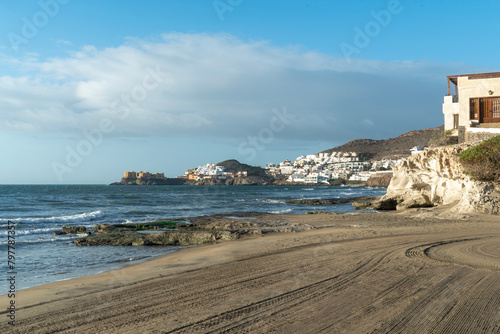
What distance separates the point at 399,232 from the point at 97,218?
2294 cm

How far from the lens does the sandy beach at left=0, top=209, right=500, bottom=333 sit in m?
5.24

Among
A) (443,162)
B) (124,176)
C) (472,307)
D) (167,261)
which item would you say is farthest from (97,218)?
(124,176)

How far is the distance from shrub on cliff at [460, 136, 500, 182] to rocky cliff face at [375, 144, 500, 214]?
51 centimetres

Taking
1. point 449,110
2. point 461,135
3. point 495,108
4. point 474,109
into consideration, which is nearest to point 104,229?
point 461,135

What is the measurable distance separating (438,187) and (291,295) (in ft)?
77.5

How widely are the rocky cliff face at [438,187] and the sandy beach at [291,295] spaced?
30.7 feet

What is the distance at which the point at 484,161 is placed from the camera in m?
19.6

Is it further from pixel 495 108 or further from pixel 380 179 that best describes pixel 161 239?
pixel 380 179

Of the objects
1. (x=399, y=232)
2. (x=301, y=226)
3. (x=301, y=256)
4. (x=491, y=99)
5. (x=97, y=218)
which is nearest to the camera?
(x=301, y=256)

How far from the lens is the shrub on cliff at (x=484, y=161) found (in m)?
19.3

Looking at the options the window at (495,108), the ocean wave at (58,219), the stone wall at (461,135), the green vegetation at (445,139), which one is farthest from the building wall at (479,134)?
the ocean wave at (58,219)

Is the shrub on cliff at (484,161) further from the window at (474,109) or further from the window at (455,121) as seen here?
the window at (455,121)

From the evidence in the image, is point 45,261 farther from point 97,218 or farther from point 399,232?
point 97,218

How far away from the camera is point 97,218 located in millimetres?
29453
